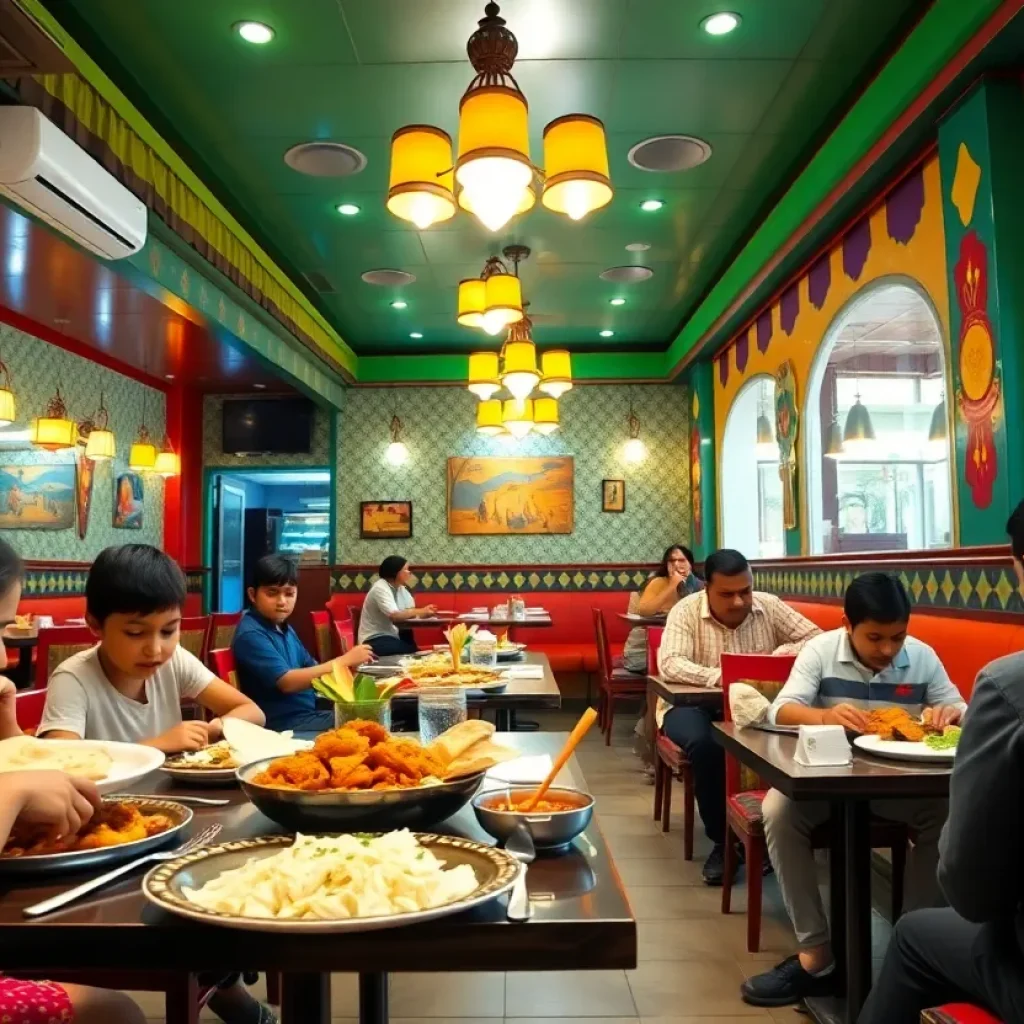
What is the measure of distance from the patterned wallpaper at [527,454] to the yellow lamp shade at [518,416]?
8.25ft

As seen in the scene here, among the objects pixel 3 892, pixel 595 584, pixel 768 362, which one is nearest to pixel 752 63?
pixel 768 362

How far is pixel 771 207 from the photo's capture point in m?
6.12

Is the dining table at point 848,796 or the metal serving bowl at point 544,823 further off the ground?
the metal serving bowl at point 544,823

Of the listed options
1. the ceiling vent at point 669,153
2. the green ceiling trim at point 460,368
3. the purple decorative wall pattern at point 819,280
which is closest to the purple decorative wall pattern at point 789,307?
the purple decorative wall pattern at point 819,280

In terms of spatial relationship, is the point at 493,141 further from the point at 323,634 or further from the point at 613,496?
the point at 613,496

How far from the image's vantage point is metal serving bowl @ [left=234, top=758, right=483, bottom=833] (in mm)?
1187

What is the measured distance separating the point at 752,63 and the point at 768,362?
2.90 m

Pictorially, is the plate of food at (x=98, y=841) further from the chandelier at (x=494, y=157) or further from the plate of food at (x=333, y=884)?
the chandelier at (x=494, y=157)

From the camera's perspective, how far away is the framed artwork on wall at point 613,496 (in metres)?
9.81

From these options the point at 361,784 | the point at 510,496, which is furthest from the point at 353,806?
the point at 510,496

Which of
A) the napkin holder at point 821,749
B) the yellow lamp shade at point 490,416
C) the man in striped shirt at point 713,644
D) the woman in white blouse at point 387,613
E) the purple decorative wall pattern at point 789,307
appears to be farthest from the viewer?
the yellow lamp shade at point 490,416

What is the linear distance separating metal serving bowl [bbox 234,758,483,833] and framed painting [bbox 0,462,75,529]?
6.96 meters

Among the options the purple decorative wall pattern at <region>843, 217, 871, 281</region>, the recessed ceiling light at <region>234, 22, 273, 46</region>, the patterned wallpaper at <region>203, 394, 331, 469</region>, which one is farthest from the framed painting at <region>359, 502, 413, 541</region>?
the recessed ceiling light at <region>234, 22, 273, 46</region>

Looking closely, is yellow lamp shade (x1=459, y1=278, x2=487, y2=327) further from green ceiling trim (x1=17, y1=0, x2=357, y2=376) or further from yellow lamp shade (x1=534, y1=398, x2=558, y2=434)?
yellow lamp shade (x1=534, y1=398, x2=558, y2=434)
